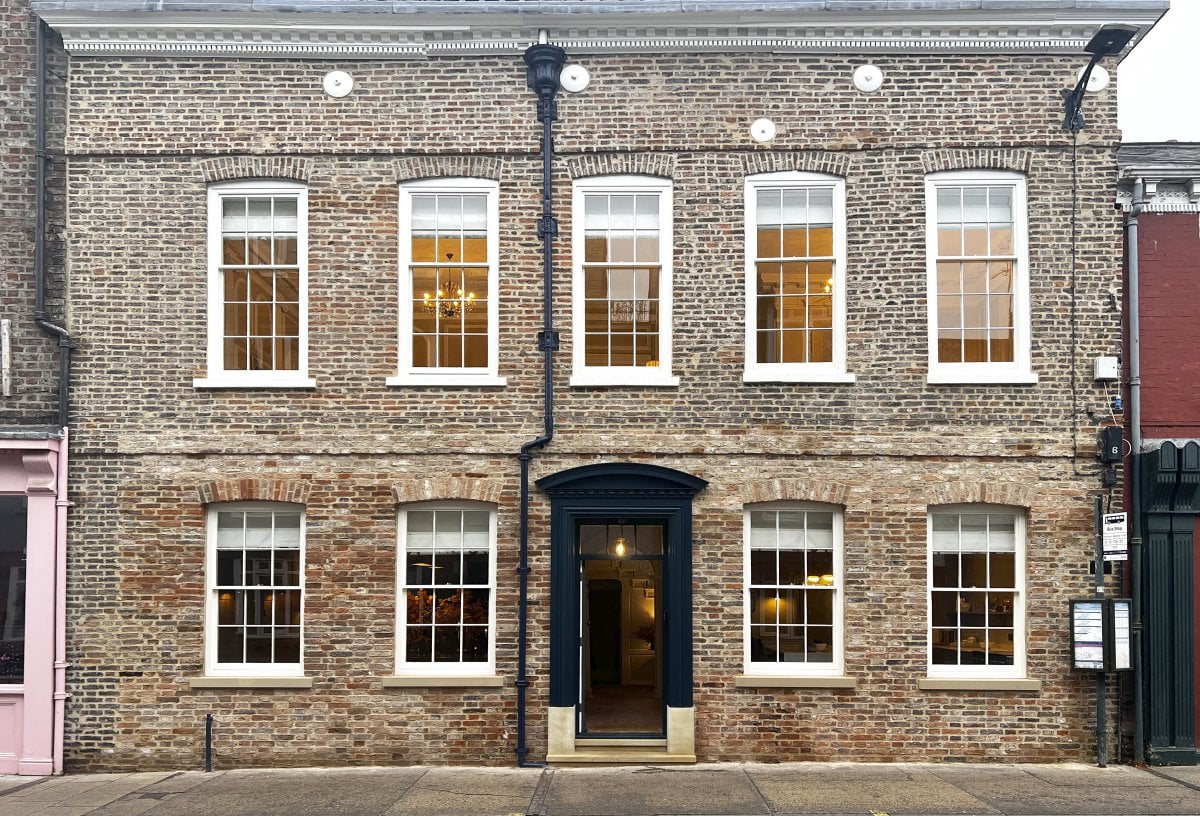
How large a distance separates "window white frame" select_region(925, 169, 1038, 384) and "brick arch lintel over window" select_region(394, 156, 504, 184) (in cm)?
493

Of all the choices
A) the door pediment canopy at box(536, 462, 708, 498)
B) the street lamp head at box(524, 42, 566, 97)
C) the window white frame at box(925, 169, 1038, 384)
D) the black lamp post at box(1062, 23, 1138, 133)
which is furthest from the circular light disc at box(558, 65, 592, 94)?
the black lamp post at box(1062, 23, 1138, 133)

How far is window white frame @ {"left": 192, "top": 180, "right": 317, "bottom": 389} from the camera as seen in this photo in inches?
421

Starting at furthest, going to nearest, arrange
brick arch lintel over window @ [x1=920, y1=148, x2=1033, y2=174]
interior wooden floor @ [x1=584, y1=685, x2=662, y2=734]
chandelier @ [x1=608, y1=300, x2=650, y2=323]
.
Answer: interior wooden floor @ [x1=584, y1=685, x2=662, y2=734] < chandelier @ [x1=608, y1=300, x2=650, y2=323] < brick arch lintel over window @ [x1=920, y1=148, x2=1033, y2=174]

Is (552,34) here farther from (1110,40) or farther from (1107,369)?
(1107,369)

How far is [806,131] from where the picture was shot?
419 inches

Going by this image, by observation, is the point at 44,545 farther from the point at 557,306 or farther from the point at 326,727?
the point at 557,306

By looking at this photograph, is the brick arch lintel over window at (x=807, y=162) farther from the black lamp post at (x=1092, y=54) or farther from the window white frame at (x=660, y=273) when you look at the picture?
the black lamp post at (x=1092, y=54)

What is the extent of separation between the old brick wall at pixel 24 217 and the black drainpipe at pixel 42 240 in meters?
0.10

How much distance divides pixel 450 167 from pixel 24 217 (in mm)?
4930

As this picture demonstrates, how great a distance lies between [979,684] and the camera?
33.6ft

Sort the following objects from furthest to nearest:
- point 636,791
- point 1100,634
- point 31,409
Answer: point 31,409, point 1100,634, point 636,791

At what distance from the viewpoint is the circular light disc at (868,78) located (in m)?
10.6

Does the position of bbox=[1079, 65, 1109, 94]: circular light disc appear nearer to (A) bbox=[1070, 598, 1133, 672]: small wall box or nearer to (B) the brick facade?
(B) the brick facade

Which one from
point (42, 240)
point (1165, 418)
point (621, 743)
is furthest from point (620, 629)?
point (42, 240)
